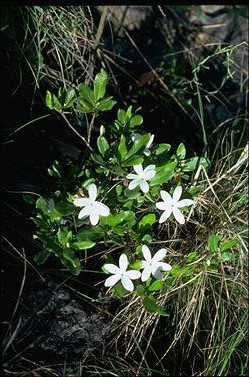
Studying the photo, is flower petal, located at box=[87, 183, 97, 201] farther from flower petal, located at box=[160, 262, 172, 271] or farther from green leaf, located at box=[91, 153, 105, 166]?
flower petal, located at box=[160, 262, 172, 271]

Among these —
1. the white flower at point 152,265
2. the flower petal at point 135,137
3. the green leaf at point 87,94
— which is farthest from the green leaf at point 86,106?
the white flower at point 152,265

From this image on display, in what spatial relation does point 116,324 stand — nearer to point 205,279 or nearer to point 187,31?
point 205,279

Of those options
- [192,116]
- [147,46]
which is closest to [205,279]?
[192,116]

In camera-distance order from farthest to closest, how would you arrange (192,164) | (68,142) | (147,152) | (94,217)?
(68,142) → (192,164) → (147,152) → (94,217)

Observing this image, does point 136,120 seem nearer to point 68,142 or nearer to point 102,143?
point 102,143

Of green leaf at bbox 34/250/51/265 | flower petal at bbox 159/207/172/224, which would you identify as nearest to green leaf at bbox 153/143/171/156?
flower petal at bbox 159/207/172/224

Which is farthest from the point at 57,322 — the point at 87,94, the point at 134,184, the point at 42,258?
the point at 87,94
